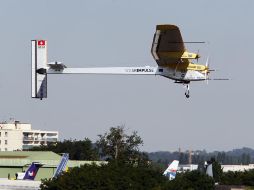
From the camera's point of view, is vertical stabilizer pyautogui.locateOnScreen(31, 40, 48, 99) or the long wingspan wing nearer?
the long wingspan wing

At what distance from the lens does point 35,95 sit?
82062mm

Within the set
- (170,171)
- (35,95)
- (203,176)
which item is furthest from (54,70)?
(170,171)

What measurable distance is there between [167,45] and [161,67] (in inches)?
124

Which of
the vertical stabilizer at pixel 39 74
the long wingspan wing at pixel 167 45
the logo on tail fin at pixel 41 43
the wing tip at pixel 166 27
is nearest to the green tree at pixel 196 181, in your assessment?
the vertical stabilizer at pixel 39 74

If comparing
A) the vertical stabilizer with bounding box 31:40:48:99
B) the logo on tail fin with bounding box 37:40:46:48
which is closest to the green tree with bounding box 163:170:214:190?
the vertical stabilizer with bounding box 31:40:48:99

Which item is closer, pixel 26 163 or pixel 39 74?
pixel 39 74

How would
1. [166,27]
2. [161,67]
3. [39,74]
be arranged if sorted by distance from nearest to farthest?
[166,27] → [161,67] → [39,74]

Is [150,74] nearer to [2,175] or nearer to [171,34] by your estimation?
[171,34]

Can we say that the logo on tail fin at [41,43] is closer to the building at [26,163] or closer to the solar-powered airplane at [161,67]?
the solar-powered airplane at [161,67]

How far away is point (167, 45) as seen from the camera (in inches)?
2906

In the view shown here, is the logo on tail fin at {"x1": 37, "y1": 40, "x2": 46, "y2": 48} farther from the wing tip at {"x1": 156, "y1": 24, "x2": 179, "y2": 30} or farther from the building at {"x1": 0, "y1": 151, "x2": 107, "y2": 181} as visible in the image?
the building at {"x1": 0, "y1": 151, "x2": 107, "y2": 181}

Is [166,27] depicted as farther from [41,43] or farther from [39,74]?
[41,43]

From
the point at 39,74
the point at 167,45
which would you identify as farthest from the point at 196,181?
the point at 167,45

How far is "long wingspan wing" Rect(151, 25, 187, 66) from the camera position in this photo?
70.8 metres
